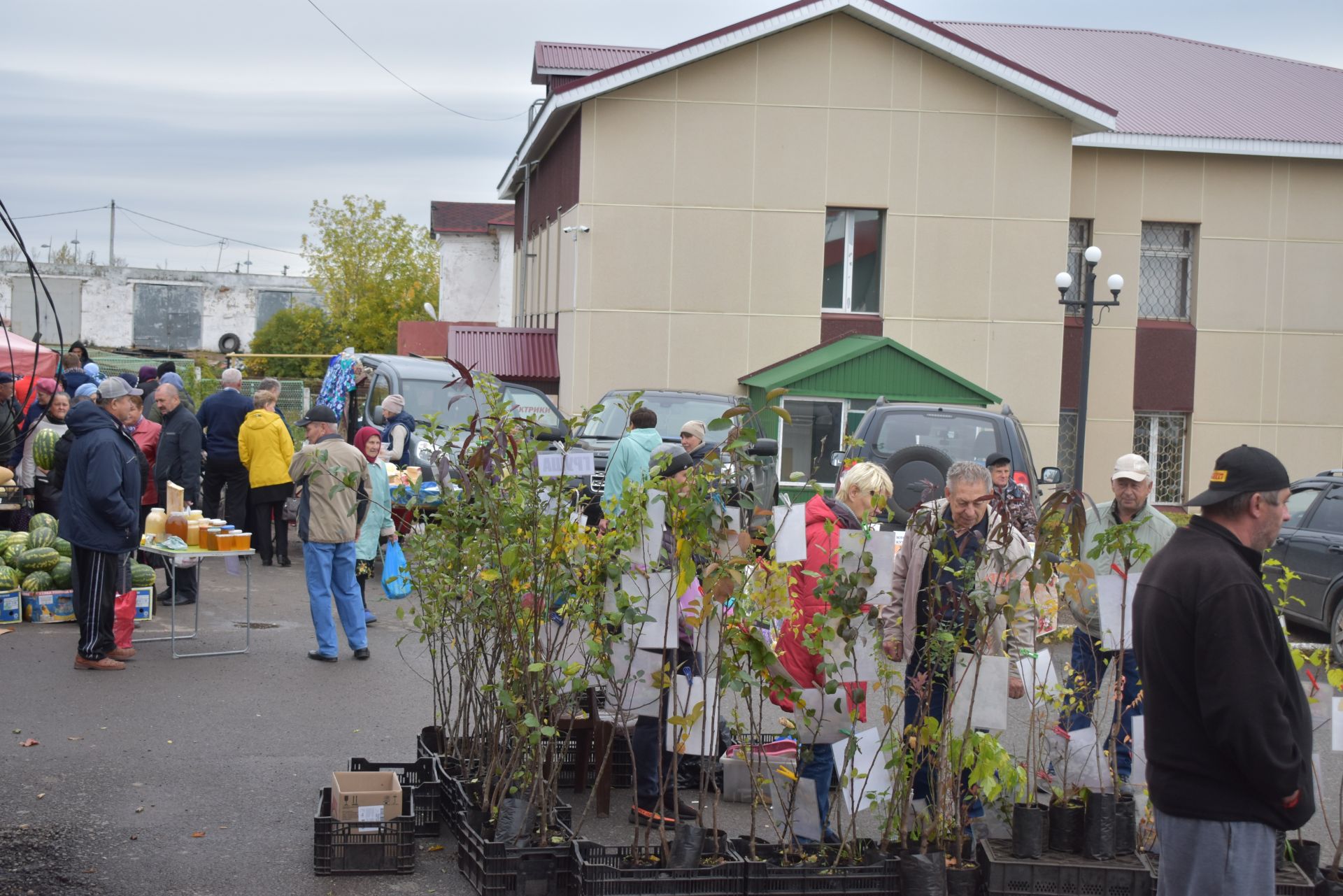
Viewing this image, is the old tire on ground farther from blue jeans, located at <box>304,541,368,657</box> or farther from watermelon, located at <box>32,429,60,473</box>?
watermelon, located at <box>32,429,60,473</box>

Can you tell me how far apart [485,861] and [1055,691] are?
8.60 ft

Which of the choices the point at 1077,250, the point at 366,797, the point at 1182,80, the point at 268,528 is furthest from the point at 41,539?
the point at 1182,80

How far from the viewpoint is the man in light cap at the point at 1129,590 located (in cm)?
642

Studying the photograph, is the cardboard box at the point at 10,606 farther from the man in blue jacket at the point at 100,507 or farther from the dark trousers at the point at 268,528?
the dark trousers at the point at 268,528

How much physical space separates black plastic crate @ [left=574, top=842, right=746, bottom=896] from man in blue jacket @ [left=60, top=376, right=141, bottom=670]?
526 centimetres

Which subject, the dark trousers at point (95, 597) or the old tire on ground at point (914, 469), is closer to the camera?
the dark trousers at point (95, 597)

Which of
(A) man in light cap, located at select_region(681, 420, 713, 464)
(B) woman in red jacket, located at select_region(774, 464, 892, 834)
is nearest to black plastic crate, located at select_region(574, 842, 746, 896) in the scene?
(B) woman in red jacket, located at select_region(774, 464, 892, 834)

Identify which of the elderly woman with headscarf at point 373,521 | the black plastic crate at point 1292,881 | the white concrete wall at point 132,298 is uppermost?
the white concrete wall at point 132,298

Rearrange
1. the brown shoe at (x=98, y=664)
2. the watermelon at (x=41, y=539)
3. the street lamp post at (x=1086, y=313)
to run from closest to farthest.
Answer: the brown shoe at (x=98, y=664)
the watermelon at (x=41, y=539)
the street lamp post at (x=1086, y=313)

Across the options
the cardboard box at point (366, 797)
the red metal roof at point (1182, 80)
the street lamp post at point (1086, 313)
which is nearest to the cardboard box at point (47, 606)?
the cardboard box at point (366, 797)

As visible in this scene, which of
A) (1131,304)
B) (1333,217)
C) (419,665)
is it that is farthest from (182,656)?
(1333,217)

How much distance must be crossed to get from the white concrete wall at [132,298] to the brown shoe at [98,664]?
62.1 meters

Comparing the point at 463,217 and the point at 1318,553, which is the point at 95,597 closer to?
the point at 1318,553

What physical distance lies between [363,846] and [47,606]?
6600 mm
